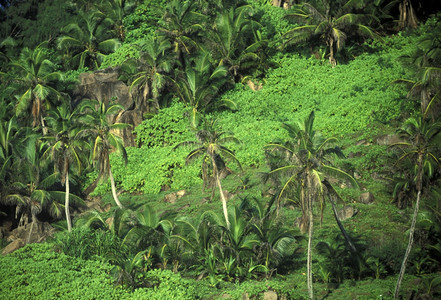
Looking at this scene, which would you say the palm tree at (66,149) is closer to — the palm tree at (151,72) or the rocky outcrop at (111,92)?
the palm tree at (151,72)

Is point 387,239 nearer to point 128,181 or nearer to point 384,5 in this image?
point 128,181

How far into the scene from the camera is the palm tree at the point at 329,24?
147ft

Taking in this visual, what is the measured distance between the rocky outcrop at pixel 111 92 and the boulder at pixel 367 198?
16.9m

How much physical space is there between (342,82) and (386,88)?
3.35 meters

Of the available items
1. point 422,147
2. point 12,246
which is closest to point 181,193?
point 12,246

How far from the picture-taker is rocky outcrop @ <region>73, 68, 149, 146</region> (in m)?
43.3

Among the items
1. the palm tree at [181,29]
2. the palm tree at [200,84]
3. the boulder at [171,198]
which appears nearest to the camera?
the boulder at [171,198]

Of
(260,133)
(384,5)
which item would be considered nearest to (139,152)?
(260,133)

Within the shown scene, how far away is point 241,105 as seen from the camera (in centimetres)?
4381

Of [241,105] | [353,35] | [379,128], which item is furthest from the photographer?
[353,35]

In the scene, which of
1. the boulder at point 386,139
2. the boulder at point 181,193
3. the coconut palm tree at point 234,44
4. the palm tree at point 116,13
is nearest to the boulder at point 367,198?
the boulder at point 386,139

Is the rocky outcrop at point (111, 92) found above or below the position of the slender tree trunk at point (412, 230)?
above

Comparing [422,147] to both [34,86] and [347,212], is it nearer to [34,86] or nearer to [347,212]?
[347,212]

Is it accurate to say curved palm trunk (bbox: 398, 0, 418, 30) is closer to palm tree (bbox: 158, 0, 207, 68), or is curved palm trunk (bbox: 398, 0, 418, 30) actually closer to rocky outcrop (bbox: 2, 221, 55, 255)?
palm tree (bbox: 158, 0, 207, 68)
